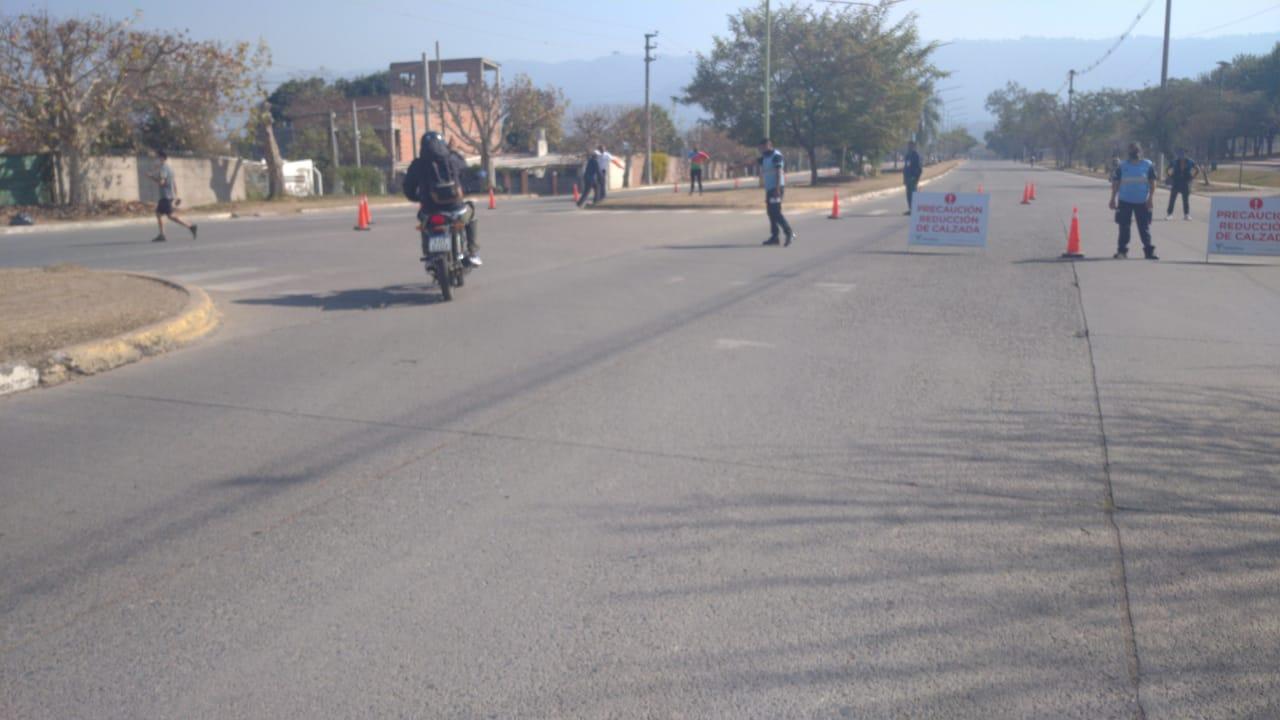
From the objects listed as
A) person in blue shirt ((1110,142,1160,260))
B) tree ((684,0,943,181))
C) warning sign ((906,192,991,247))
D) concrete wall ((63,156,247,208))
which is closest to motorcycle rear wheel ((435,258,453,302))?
warning sign ((906,192,991,247))

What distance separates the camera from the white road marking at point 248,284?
1373 centimetres

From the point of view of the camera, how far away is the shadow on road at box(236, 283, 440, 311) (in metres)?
12.2

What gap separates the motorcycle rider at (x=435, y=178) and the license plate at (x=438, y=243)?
12 centimetres

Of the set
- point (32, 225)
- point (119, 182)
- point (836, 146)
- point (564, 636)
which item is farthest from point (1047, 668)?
point (836, 146)

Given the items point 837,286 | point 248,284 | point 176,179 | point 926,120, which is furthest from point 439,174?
point 926,120

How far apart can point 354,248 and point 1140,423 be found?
1502 cm

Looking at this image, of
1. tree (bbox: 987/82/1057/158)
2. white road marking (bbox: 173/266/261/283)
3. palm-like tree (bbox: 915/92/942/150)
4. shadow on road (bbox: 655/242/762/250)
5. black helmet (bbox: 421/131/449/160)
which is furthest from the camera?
tree (bbox: 987/82/1057/158)

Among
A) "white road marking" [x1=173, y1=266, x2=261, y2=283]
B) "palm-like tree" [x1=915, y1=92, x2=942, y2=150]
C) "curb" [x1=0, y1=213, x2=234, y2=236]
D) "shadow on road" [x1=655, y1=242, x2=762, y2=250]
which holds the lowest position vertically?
"white road marking" [x1=173, y1=266, x2=261, y2=283]

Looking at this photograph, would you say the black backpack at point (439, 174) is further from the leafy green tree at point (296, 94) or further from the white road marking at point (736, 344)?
the leafy green tree at point (296, 94)

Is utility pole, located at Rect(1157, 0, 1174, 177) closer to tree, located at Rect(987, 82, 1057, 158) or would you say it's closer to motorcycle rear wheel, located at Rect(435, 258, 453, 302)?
motorcycle rear wheel, located at Rect(435, 258, 453, 302)

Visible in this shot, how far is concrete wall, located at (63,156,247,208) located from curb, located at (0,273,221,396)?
24484mm

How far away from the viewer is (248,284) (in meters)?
14.1

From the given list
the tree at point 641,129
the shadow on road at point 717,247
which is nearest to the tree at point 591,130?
the tree at point 641,129

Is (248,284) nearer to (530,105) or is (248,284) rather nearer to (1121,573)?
(1121,573)
